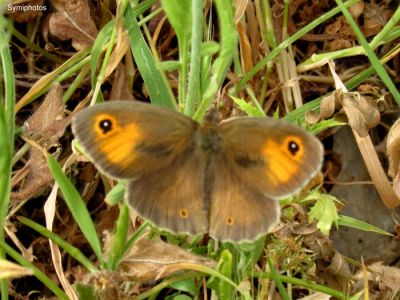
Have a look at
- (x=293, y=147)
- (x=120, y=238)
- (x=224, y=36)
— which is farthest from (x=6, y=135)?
(x=293, y=147)

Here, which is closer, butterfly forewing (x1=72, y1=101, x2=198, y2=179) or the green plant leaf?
butterfly forewing (x1=72, y1=101, x2=198, y2=179)

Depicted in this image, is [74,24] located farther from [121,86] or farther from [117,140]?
[117,140]

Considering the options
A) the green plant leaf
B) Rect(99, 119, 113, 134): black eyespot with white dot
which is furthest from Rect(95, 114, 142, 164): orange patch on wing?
the green plant leaf

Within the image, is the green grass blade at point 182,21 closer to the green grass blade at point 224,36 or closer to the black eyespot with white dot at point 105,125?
the green grass blade at point 224,36

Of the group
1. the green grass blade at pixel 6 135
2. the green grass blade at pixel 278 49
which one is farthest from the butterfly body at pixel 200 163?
the green grass blade at pixel 278 49

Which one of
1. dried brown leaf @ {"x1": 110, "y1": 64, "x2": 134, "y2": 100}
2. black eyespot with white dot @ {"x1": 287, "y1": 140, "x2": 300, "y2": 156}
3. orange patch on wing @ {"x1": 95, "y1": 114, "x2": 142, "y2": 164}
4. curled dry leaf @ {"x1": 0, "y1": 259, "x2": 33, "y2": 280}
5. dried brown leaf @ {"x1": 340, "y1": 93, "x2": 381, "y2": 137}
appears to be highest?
orange patch on wing @ {"x1": 95, "y1": 114, "x2": 142, "y2": 164}

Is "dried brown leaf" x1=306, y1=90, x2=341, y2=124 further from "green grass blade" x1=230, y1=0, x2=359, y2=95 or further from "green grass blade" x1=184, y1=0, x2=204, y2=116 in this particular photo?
"green grass blade" x1=184, y1=0, x2=204, y2=116
